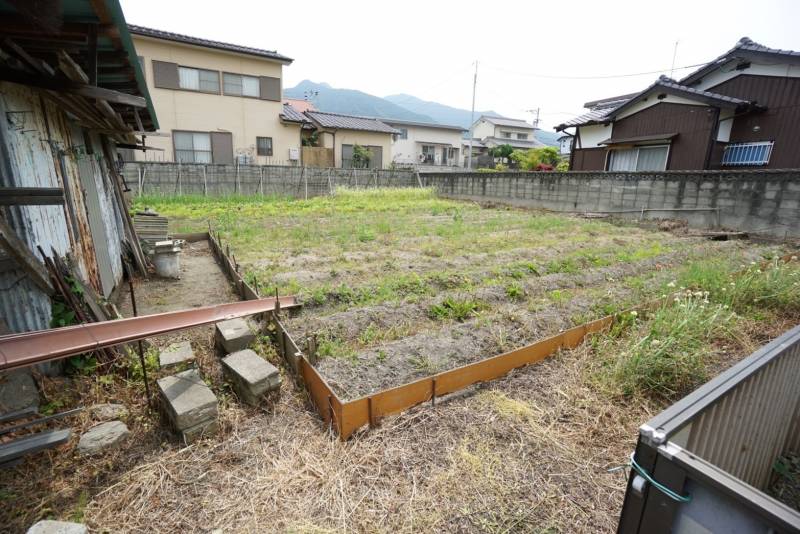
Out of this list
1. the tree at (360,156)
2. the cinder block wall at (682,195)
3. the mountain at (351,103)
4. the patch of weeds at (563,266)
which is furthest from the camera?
the mountain at (351,103)

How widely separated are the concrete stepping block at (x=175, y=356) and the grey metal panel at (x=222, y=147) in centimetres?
1621

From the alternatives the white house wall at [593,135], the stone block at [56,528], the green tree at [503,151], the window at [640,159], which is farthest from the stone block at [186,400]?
the green tree at [503,151]

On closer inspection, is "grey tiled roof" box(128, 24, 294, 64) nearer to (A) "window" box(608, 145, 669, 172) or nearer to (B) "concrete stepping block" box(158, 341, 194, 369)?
(A) "window" box(608, 145, 669, 172)

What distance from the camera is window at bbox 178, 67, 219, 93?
637 inches

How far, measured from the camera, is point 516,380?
3.03 metres

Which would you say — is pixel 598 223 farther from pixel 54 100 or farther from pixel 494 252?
pixel 54 100

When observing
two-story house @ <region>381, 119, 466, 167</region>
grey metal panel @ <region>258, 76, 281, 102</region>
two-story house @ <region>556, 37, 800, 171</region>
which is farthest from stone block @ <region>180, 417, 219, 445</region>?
two-story house @ <region>381, 119, 466, 167</region>

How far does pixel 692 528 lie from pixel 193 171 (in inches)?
642

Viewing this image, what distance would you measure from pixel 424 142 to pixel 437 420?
98.8 feet

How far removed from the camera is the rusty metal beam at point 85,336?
1864 millimetres

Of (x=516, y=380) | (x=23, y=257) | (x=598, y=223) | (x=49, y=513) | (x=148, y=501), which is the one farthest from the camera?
(x=598, y=223)

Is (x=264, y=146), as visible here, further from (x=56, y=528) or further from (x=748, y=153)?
(x=56, y=528)

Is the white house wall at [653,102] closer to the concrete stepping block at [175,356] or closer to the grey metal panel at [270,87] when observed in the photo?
the grey metal panel at [270,87]

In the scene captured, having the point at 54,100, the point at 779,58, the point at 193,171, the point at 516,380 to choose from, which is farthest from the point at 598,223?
the point at 193,171
